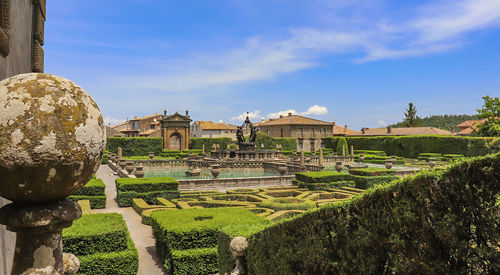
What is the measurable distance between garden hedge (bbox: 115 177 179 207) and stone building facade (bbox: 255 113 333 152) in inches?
1883

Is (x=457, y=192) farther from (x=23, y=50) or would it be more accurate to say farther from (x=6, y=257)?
(x=23, y=50)

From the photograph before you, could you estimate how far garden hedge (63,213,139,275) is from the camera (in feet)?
20.9

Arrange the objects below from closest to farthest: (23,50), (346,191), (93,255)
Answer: (23,50), (93,255), (346,191)

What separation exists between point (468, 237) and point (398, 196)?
509 mm

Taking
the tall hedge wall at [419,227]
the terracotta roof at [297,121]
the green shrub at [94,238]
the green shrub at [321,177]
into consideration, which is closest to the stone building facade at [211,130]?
the terracotta roof at [297,121]

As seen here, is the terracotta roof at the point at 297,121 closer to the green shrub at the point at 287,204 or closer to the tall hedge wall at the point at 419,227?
the green shrub at the point at 287,204

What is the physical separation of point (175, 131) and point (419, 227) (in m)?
50.7

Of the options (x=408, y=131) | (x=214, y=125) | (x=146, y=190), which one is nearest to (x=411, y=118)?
(x=408, y=131)

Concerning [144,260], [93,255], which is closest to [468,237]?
[93,255]

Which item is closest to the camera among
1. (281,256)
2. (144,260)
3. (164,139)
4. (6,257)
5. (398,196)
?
(398,196)

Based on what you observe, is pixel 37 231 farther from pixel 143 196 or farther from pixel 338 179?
pixel 338 179

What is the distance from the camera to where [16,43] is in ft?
13.6

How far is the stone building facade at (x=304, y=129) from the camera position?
61812mm

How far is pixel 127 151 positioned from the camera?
147 ft
